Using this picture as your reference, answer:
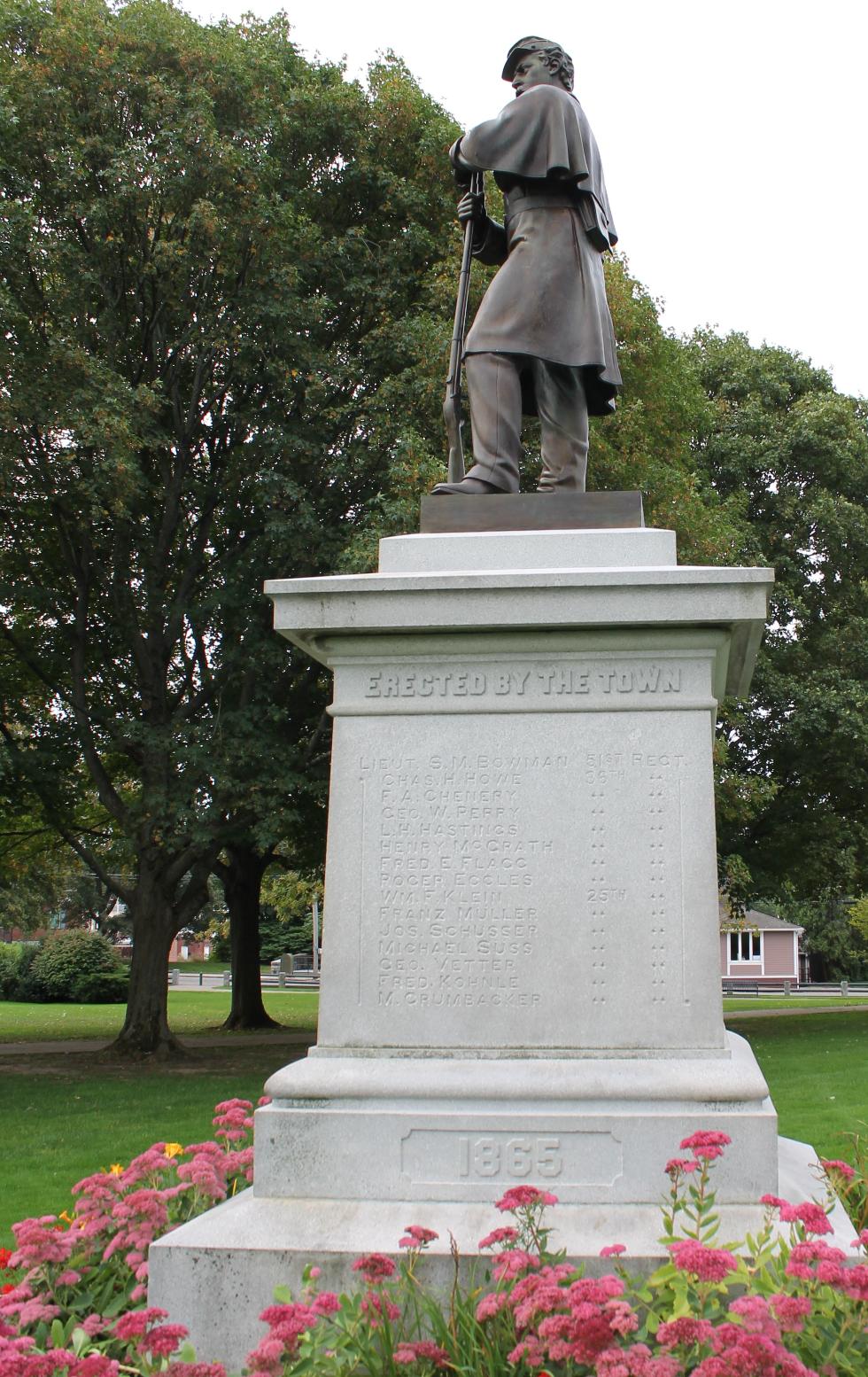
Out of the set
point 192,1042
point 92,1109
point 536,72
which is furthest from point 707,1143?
point 192,1042

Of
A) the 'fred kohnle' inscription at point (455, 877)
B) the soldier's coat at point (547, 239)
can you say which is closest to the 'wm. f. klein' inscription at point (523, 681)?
the 'fred kohnle' inscription at point (455, 877)

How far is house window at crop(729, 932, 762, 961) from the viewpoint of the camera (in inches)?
2721

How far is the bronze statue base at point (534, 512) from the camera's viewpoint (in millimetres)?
5316

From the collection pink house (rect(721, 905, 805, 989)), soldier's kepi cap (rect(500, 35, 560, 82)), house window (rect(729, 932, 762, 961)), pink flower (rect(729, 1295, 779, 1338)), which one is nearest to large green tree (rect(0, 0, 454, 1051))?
soldier's kepi cap (rect(500, 35, 560, 82))

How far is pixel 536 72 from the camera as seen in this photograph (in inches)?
230

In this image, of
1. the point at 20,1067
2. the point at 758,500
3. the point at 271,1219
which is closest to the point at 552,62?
the point at 271,1219

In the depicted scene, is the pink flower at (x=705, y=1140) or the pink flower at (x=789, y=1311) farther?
the pink flower at (x=705, y=1140)

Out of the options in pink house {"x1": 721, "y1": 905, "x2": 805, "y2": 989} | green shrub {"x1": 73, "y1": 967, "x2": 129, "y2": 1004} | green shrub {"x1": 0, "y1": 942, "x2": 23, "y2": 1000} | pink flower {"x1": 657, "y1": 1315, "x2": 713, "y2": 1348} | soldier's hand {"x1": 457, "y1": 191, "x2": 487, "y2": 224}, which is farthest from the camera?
pink house {"x1": 721, "y1": 905, "x2": 805, "y2": 989}

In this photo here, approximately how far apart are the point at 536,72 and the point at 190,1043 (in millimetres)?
20950

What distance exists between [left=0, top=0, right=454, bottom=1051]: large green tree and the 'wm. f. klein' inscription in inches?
454

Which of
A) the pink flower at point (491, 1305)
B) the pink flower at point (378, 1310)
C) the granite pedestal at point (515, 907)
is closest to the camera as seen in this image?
the pink flower at point (491, 1305)

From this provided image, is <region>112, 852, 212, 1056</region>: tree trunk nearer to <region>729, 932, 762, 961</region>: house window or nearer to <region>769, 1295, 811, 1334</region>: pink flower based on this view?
<region>769, 1295, 811, 1334</region>: pink flower

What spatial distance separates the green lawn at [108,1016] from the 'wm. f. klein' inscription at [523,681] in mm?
21869

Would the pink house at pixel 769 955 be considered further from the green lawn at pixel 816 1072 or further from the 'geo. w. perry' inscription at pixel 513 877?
the 'geo. w. perry' inscription at pixel 513 877
